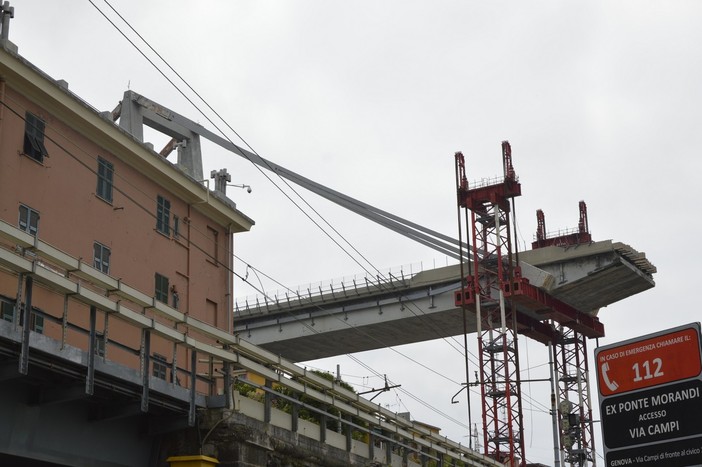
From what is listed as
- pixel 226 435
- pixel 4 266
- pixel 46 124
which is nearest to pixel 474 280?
pixel 46 124

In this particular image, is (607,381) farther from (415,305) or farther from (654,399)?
(415,305)

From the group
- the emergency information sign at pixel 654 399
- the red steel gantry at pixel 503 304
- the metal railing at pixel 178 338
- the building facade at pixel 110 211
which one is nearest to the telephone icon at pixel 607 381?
the emergency information sign at pixel 654 399

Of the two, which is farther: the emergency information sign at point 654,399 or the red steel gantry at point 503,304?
the red steel gantry at point 503,304

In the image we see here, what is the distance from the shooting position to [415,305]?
239ft

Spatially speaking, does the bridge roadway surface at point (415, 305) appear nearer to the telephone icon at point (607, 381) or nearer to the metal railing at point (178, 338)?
the metal railing at point (178, 338)

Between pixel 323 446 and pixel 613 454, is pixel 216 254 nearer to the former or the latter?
pixel 323 446

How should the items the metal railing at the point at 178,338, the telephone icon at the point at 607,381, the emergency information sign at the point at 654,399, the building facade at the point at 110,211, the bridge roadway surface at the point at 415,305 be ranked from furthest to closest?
the bridge roadway surface at the point at 415,305 < the building facade at the point at 110,211 < the metal railing at the point at 178,338 < the telephone icon at the point at 607,381 < the emergency information sign at the point at 654,399

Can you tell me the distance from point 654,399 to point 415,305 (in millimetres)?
64009

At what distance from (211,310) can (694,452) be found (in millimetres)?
30660

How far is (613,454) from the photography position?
920 centimetres

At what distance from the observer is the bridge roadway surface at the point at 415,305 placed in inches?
2675

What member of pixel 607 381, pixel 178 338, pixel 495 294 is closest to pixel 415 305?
pixel 495 294

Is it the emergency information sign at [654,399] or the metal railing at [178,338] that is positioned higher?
the metal railing at [178,338]

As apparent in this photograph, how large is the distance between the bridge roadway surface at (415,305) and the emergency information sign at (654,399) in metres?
58.4
